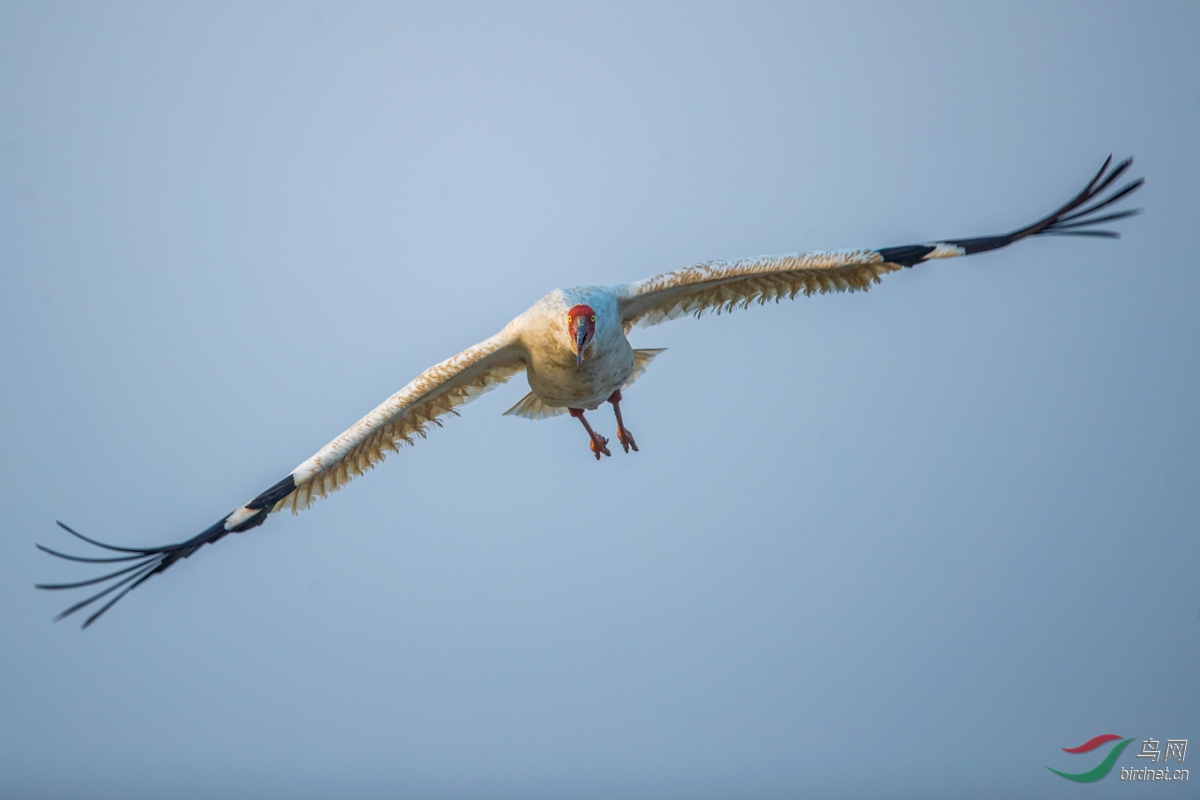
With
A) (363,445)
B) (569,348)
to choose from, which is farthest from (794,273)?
(363,445)

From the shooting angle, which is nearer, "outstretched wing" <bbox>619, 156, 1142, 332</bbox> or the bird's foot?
"outstretched wing" <bbox>619, 156, 1142, 332</bbox>

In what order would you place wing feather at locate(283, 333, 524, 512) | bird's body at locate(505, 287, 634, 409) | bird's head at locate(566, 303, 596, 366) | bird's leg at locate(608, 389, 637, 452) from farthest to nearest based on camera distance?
bird's leg at locate(608, 389, 637, 452)
wing feather at locate(283, 333, 524, 512)
bird's body at locate(505, 287, 634, 409)
bird's head at locate(566, 303, 596, 366)

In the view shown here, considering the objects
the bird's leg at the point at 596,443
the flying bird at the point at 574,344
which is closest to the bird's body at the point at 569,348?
the flying bird at the point at 574,344

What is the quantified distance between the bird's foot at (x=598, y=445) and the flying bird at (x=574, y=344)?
55.6 inches

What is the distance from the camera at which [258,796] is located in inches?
2596

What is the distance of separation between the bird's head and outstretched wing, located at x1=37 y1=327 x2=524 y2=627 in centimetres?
115

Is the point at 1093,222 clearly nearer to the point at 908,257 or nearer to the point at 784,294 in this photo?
the point at 908,257

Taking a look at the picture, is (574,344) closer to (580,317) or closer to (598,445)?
(580,317)

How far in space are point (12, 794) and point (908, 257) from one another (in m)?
68.5

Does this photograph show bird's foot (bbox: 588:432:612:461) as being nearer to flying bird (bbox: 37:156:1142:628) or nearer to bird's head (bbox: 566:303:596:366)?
flying bird (bbox: 37:156:1142:628)

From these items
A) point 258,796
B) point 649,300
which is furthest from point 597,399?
point 258,796

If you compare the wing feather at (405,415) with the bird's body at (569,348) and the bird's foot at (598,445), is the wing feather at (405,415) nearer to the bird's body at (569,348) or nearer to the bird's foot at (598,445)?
the bird's body at (569,348)

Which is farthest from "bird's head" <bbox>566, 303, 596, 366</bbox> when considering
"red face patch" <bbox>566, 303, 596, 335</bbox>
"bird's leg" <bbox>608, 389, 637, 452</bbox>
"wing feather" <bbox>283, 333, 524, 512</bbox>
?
"bird's leg" <bbox>608, 389, 637, 452</bbox>

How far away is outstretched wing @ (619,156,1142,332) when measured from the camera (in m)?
11.0
